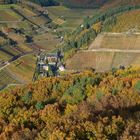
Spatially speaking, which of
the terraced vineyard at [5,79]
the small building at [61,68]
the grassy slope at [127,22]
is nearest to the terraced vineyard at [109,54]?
the small building at [61,68]

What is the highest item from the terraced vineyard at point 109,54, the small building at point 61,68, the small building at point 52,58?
the terraced vineyard at point 109,54

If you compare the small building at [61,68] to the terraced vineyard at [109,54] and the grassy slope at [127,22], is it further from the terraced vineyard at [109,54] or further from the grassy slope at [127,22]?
the grassy slope at [127,22]

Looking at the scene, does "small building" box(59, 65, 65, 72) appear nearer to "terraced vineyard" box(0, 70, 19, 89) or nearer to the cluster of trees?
"terraced vineyard" box(0, 70, 19, 89)

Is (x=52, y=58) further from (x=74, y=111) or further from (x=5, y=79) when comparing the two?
(x=74, y=111)

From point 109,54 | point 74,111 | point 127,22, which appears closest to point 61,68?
point 109,54

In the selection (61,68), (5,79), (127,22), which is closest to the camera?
(5,79)

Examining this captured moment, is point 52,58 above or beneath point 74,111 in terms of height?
beneath

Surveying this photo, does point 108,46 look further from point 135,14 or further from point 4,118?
point 4,118

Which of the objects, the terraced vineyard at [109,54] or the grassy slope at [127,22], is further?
the grassy slope at [127,22]

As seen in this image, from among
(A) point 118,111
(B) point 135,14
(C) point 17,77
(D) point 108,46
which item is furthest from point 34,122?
(B) point 135,14
